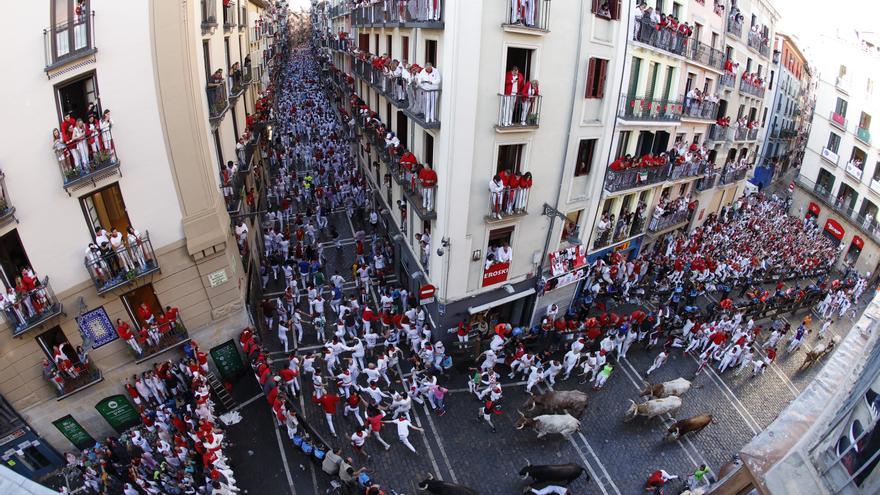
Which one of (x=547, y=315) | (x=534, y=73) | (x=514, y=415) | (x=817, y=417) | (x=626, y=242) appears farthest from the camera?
(x=626, y=242)

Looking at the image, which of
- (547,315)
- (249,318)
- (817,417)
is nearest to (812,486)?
(817,417)

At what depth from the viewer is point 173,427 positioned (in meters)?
14.6

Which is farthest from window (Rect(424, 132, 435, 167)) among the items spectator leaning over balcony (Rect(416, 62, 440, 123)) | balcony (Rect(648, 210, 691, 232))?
balcony (Rect(648, 210, 691, 232))

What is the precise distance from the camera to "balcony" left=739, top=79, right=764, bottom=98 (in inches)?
1109

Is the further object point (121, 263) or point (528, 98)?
point (528, 98)

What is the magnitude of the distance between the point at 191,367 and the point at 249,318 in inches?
120

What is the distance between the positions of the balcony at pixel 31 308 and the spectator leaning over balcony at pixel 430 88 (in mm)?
12182

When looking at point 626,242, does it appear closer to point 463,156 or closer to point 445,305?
point 445,305

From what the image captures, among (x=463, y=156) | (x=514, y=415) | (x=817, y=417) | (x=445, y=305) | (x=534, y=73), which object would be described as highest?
(x=534, y=73)

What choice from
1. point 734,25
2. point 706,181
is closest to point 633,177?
point 706,181

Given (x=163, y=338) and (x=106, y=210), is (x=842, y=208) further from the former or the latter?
(x=106, y=210)

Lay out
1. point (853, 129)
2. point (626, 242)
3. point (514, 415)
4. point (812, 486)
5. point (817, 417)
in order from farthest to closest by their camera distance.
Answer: point (853, 129) < point (626, 242) < point (514, 415) < point (817, 417) < point (812, 486)

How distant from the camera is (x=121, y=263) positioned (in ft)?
43.3

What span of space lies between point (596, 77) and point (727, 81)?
615 inches
